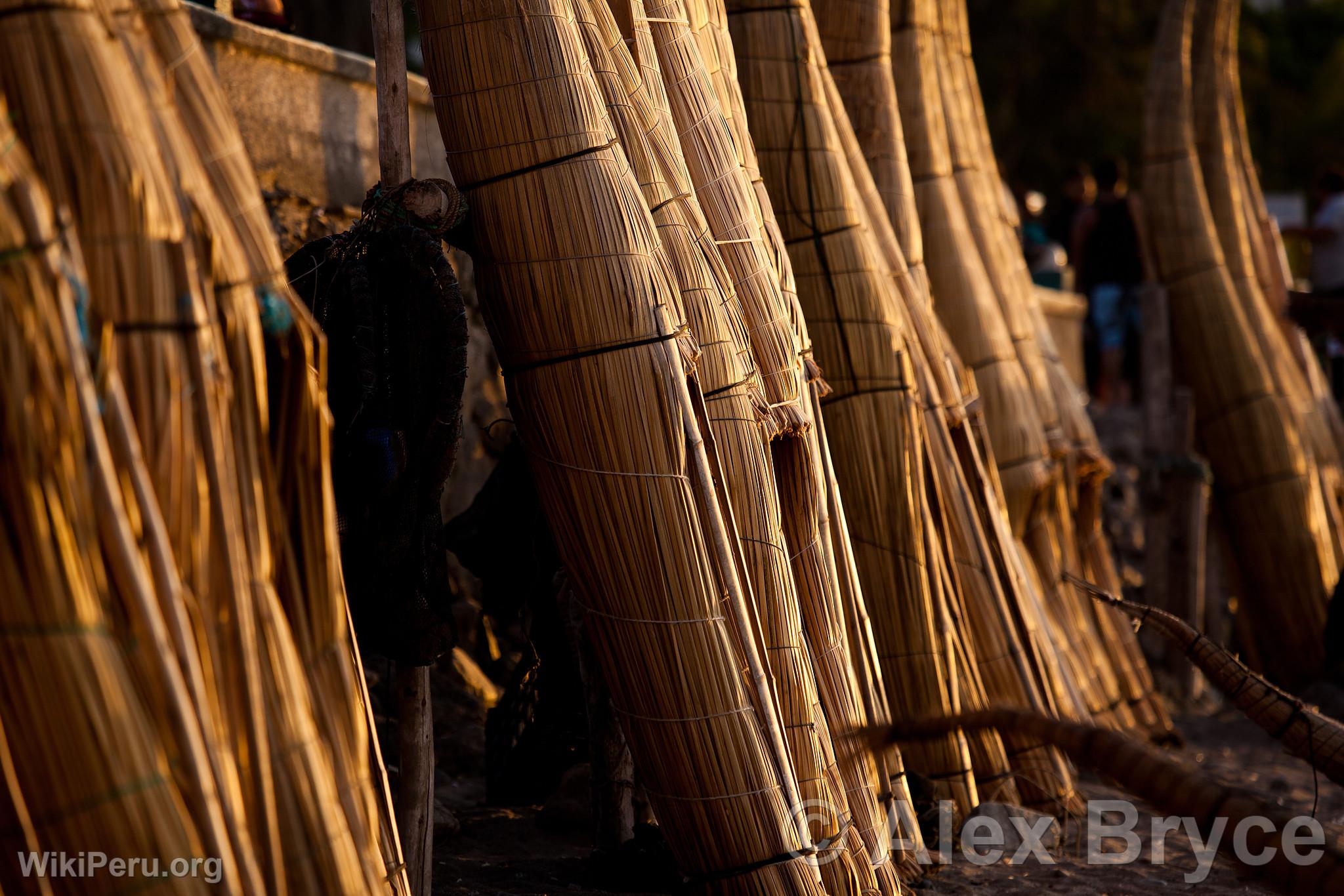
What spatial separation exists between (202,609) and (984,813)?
8.60ft

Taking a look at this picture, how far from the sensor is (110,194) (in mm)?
1859

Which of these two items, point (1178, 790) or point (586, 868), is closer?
point (1178, 790)

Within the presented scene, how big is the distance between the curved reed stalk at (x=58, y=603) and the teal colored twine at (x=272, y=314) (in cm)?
30

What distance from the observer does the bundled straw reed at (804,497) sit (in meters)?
3.22

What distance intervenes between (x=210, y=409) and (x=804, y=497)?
5.66 feet

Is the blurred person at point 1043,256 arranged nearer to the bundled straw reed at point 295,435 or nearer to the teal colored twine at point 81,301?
the bundled straw reed at point 295,435

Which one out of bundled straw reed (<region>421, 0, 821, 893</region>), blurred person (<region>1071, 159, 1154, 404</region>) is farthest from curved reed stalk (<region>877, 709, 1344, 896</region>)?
blurred person (<region>1071, 159, 1154, 404</region>)

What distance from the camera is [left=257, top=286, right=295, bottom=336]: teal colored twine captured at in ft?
6.68

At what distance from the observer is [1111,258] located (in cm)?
780

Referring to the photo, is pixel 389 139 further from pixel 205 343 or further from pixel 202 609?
pixel 202 609

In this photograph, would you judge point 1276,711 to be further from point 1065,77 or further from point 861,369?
point 1065,77

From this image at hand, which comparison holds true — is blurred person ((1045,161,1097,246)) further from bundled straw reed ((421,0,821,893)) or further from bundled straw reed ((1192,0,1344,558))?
bundled straw reed ((421,0,821,893))

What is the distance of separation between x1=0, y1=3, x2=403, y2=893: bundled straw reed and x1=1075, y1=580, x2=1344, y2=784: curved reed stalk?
1720mm

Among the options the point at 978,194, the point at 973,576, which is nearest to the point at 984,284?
the point at 978,194
